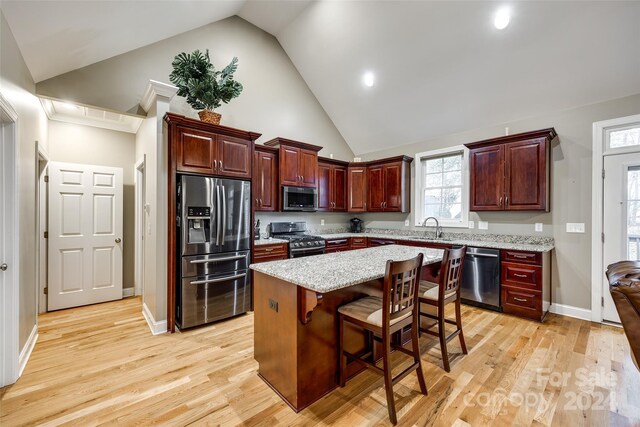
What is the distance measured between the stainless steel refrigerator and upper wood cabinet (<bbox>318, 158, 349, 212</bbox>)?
192cm

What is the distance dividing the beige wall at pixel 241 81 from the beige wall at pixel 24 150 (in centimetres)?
50

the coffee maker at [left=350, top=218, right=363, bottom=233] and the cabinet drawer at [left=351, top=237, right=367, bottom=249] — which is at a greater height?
the coffee maker at [left=350, top=218, right=363, bottom=233]

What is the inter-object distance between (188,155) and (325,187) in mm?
2706

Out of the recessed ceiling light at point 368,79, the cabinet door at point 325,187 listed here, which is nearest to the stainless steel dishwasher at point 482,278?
the cabinet door at point 325,187

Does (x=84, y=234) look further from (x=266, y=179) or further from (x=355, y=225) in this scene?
(x=355, y=225)

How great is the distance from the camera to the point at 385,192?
A: 5.32m

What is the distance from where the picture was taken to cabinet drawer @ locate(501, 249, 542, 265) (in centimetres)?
333

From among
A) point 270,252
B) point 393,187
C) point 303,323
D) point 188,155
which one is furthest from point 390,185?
point 303,323

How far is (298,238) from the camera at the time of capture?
442 cm

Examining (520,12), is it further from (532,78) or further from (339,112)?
(339,112)

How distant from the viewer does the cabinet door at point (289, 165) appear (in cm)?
445

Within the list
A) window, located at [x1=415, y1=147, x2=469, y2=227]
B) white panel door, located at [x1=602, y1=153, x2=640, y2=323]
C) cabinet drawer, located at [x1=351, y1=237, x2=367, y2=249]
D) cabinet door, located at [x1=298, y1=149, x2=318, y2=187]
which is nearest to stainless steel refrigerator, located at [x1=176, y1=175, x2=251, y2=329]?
cabinet door, located at [x1=298, y1=149, x2=318, y2=187]

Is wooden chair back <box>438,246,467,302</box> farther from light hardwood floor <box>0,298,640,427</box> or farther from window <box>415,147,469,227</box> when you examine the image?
window <box>415,147,469,227</box>

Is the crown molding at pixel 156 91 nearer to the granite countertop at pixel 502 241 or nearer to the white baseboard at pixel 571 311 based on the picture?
the granite countertop at pixel 502 241
